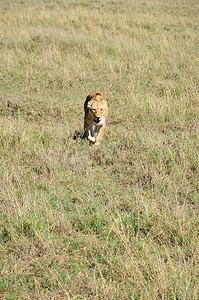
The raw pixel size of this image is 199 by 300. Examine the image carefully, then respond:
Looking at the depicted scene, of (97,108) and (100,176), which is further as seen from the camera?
(97,108)

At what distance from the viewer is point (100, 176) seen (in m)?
4.61

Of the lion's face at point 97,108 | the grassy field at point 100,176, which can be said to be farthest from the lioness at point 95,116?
the grassy field at point 100,176

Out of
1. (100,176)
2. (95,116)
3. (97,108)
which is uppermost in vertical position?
(97,108)

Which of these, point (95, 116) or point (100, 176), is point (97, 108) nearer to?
point (95, 116)

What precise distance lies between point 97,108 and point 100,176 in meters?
1.17

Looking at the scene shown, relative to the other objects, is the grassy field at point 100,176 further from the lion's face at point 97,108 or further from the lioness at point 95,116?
the lion's face at point 97,108

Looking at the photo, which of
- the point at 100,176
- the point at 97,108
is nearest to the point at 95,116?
the point at 97,108

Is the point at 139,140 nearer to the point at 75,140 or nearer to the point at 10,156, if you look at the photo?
the point at 75,140

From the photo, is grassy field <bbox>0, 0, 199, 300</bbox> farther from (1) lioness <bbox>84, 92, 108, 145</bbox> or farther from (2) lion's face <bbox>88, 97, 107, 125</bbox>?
(2) lion's face <bbox>88, 97, 107, 125</bbox>

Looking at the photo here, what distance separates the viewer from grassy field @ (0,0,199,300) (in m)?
2.84

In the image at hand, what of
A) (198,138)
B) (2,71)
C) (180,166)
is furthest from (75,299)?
(2,71)

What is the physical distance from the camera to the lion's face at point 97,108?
17.4ft

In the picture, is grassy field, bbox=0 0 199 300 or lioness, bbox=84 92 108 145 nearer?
grassy field, bbox=0 0 199 300

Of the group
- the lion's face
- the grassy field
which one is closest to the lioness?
the lion's face
